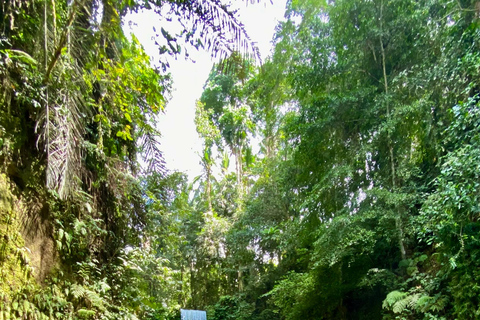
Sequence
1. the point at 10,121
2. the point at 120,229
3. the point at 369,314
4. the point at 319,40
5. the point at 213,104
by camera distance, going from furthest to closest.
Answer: the point at 213,104 < the point at 369,314 < the point at 319,40 < the point at 120,229 < the point at 10,121

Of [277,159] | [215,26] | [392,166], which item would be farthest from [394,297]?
[277,159]

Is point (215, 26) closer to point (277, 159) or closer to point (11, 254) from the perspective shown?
point (11, 254)

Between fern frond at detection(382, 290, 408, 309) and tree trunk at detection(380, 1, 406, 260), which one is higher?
tree trunk at detection(380, 1, 406, 260)

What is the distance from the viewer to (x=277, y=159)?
8.47 m

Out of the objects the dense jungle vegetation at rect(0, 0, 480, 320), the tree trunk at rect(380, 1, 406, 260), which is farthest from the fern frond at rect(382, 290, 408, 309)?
the tree trunk at rect(380, 1, 406, 260)

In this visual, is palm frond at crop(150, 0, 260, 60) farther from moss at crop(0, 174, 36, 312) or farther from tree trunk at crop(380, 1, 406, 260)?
tree trunk at crop(380, 1, 406, 260)

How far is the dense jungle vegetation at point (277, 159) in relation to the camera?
1840 millimetres

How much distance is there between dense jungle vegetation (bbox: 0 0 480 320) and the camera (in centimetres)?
184

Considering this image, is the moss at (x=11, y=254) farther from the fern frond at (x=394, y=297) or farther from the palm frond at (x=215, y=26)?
the fern frond at (x=394, y=297)

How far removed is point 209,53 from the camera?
5.67 feet

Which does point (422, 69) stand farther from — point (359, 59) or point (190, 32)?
point (190, 32)

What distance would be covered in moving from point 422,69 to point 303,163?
253 centimetres

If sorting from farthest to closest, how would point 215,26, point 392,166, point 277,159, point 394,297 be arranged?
point 277,159, point 392,166, point 394,297, point 215,26

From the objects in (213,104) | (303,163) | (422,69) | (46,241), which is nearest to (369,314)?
(303,163)
